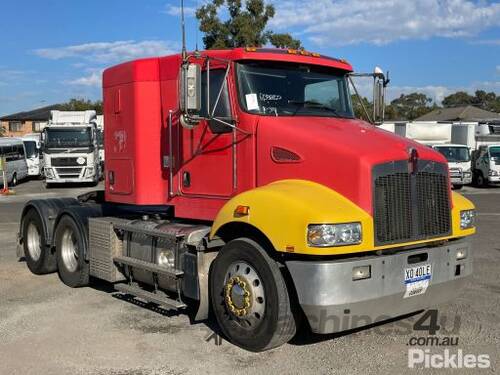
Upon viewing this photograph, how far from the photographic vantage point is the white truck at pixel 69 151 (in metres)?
26.9

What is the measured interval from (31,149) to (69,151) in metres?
9.02

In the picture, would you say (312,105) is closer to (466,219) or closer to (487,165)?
(466,219)

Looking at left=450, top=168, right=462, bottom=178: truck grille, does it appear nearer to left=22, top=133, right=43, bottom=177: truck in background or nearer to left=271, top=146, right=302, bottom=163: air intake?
left=22, top=133, right=43, bottom=177: truck in background

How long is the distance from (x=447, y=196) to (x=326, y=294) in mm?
1776

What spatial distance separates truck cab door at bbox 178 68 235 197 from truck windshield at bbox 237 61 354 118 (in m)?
0.25

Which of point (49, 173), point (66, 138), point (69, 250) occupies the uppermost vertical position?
point (66, 138)

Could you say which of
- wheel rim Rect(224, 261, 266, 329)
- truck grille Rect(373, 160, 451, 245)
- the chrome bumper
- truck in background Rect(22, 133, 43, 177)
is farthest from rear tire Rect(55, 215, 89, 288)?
truck in background Rect(22, 133, 43, 177)

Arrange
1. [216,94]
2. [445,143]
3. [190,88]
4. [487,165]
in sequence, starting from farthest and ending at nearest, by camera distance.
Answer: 1. [445,143]
2. [487,165]
3. [216,94]
4. [190,88]

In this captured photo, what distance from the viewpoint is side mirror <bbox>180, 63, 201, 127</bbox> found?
5.64m

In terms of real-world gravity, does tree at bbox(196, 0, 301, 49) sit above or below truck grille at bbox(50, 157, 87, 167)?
above

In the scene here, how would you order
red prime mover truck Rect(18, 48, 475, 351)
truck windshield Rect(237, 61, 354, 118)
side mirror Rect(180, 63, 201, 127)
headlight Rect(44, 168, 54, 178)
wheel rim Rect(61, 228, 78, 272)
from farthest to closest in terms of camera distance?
headlight Rect(44, 168, 54, 178)
wheel rim Rect(61, 228, 78, 272)
truck windshield Rect(237, 61, 354, 118)
side mirror Rect(180, 63, 201, 127)
red prime mover truck Rect(18, 48, 475, 351)

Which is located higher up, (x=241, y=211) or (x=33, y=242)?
(x=241, y=211)

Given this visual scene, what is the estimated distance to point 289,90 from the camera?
6.25 meters

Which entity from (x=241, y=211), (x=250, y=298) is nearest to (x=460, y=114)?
(x=241, y=211)
